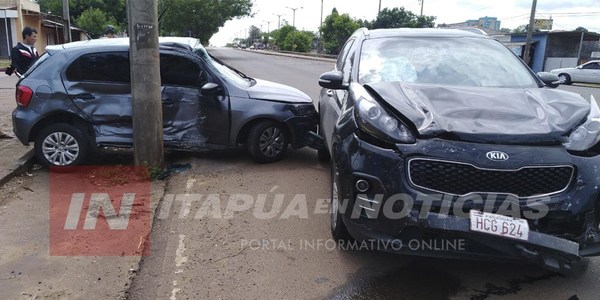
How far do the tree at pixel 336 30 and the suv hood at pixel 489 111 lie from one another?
65189mm

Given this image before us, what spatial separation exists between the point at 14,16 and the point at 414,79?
33.6 meters

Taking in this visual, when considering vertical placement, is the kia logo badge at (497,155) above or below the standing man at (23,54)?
below

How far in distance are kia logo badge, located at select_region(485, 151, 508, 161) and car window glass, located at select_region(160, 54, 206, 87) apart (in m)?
4.18

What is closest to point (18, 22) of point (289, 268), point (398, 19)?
point (289, 268)

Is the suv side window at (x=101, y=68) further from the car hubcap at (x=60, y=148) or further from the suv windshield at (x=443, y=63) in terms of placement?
the suv windshield at (x=443, y=63)

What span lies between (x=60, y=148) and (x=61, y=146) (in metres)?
0.03

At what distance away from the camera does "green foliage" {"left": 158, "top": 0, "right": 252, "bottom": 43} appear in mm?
53438

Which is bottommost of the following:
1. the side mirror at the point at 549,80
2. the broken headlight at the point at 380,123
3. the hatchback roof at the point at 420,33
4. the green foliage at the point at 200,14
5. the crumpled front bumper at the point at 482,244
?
the crumpled front bumper at the point at 482,244

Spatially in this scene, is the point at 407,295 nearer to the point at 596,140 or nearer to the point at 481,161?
the point at 481,161

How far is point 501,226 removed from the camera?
2902mm

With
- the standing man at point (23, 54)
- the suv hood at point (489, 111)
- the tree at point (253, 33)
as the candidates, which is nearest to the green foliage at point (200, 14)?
the standing man at point (23, 54)

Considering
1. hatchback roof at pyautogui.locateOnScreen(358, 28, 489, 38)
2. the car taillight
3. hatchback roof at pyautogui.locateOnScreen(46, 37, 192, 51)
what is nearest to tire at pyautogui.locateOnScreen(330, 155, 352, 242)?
hatchback roof at pyautogui.locateOnScreen(358, 28, 489, 38)

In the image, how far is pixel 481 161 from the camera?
2.98 meters

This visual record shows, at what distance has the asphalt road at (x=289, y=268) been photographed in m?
3.37
